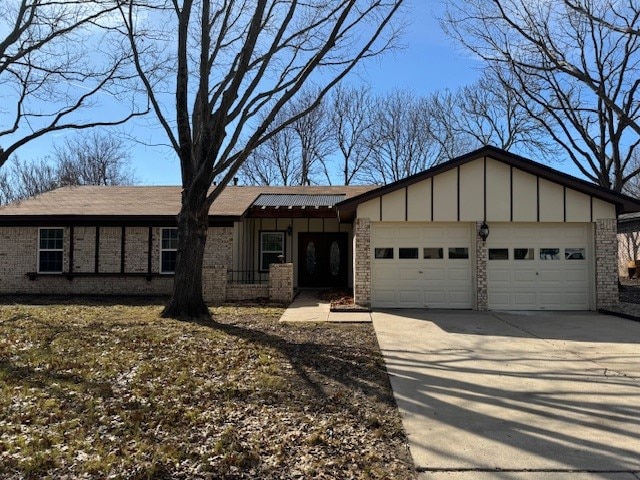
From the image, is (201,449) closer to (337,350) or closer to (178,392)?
(178,392)

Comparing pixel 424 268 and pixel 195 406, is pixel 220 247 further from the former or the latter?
pixel 195 406

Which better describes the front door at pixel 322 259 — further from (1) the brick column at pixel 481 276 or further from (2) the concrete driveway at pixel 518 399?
(2) the concrete driveway at pixel 518 399

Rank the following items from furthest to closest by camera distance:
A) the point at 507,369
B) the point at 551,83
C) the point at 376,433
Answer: the point at 551,83, the point at 507,369, the point at 376,433

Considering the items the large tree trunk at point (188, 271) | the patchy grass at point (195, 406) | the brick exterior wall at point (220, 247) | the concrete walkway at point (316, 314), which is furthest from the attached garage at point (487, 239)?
the brick exterior wall at point (220, 247)

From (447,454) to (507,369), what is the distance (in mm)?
2999

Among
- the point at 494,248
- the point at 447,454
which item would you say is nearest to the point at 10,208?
the point at 494,248

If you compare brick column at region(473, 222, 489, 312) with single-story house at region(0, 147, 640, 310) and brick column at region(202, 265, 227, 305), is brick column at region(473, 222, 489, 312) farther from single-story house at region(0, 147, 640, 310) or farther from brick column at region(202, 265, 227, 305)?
brick column at region(202, 265, 227, 305)

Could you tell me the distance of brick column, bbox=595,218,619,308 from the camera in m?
11.8

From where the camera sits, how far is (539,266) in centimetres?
1224

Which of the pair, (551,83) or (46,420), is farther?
(551,83)

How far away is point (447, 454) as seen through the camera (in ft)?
12.1

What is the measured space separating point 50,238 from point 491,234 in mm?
14353

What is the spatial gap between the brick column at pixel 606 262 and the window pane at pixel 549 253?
3.00 ft

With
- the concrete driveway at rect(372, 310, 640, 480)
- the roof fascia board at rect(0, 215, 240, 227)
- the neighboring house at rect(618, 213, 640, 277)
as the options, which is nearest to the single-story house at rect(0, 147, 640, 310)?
the roof fascia board at rect(0, 215, 240, 227)
